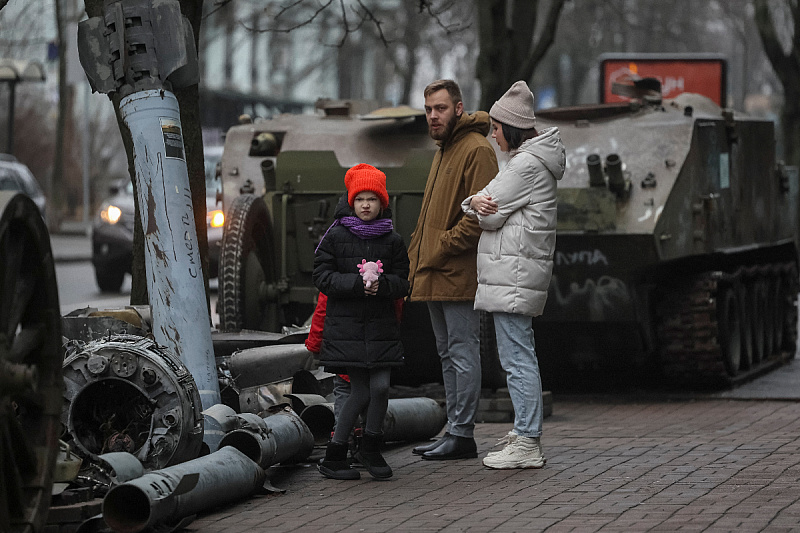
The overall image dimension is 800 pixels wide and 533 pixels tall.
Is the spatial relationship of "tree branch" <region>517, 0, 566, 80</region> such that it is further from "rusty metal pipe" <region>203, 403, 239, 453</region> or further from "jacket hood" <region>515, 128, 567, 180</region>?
"rusty metal pipe" <region>203, 403, 239, 453</region>

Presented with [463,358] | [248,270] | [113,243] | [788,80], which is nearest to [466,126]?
[463,358]

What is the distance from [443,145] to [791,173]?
832 centimetres

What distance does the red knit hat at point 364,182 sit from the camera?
24.7 ft

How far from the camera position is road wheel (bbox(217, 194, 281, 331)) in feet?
36.7

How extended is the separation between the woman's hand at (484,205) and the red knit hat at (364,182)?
1.72ft

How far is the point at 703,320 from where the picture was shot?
38.9ft

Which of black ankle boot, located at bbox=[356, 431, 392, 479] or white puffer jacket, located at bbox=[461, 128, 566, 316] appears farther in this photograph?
white puffer jacket, located at bbox=[461, 128, 566, 316]

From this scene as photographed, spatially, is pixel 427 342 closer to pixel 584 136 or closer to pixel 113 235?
pixel 584 136

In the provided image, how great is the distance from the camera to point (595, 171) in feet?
36.8

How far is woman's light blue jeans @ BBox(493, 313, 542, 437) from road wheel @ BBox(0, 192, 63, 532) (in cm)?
276

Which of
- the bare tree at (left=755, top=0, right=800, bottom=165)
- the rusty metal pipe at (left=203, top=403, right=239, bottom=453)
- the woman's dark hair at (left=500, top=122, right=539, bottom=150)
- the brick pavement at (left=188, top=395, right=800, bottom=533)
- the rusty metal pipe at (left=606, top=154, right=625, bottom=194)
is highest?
the bare tree at (left=755, top=0, right=800, bottom=165)

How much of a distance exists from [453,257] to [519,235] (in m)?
0.44

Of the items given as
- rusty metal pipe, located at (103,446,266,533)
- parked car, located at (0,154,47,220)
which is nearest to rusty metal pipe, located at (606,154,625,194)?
rusty metal pipe, located at (103,446,266,533)

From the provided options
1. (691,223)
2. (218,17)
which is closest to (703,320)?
(691,223)
